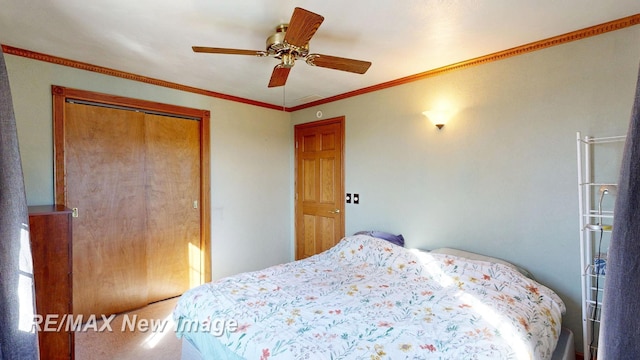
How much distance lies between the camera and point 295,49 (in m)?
1.86

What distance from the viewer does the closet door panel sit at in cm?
313

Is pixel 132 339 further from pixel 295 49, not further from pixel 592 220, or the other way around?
pixel 592 220

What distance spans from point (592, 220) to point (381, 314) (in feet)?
5.30

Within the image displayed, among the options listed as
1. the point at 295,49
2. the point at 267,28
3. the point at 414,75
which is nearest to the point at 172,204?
the point at 267,28

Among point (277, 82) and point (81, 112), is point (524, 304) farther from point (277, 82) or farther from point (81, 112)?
point (81, 112)

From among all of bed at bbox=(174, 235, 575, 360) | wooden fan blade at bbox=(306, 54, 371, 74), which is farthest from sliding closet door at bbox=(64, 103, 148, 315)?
wooden fan blade at bbox=(306, 54, 371, 74)

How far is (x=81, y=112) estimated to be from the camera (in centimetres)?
269

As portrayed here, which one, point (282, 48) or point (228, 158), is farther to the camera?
point (228, 158)

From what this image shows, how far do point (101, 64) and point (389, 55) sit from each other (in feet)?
8.26

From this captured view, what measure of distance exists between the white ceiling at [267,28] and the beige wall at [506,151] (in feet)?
0.79

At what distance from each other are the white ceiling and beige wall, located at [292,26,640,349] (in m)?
0.24

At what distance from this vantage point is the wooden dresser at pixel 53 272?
6.08 feet

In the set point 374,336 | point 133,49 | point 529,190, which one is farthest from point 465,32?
point 133,49

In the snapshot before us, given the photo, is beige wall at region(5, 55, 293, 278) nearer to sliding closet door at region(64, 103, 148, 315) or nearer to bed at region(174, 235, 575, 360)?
sliding closet door at region(64, 103, 148, 315)
